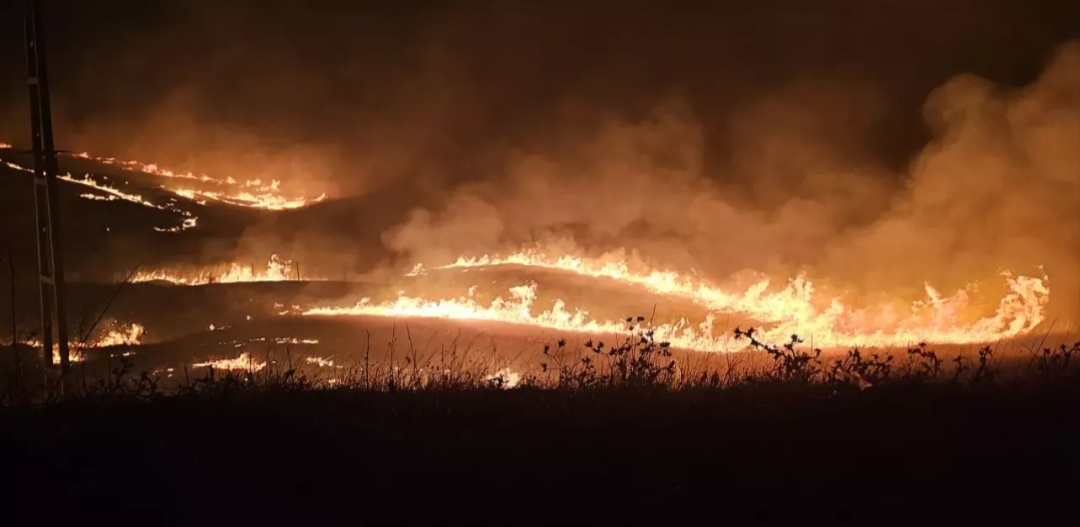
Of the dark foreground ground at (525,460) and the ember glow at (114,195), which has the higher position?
the ember glow at (114,195)

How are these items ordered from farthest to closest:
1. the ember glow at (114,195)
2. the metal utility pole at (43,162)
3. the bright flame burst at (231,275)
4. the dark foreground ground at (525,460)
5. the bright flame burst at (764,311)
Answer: the ember glow at (114,195)
the bright flame burst at (231,275)
the bright flame burst at (764,311)
the metal utility pole at (43,162)
the dark foreground ground at (525,460)

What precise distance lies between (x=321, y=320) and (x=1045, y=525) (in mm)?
31879

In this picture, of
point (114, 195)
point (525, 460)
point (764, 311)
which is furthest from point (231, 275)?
point (525, 460)

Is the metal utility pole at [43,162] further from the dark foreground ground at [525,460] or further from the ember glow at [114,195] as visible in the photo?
the ember glow at [114,195]

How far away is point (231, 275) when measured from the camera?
4094 cm

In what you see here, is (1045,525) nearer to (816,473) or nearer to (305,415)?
(816,473)

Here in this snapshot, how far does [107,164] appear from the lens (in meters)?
46.8

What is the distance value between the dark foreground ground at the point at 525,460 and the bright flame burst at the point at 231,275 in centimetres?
3398

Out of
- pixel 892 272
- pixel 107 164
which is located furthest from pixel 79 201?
pixel 892 272

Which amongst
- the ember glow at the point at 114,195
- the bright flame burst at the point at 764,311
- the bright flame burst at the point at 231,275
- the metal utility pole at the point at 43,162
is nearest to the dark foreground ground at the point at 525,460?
the metal utility pole at the point at 43,162

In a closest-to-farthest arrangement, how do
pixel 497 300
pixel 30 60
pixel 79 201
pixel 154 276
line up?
pixel 30 60 < pixel 497 300 < pixel 154 276 < pixel 79 201

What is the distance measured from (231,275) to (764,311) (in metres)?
28.2

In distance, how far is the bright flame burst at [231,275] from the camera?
1558 inches

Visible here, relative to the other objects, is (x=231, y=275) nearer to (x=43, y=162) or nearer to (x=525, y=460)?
(x=43, y=162)
